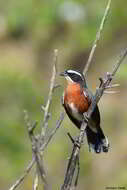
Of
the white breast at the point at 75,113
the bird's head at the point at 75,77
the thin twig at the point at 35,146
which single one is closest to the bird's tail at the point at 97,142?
the white breast at the point at 75,113

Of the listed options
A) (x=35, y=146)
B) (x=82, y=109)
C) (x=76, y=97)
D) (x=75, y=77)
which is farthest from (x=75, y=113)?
(x=35, y=146)

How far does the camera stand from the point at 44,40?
13.9 meters

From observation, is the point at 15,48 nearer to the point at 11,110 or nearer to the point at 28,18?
the point at 28,18

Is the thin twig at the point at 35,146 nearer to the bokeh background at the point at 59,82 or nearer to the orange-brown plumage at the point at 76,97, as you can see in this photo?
the orange-brown plumage at the point at 76,97

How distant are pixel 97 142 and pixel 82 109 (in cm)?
35

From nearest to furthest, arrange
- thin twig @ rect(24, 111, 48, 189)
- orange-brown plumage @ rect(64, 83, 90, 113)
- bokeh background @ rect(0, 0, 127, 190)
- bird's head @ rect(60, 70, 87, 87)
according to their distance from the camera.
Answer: thin twig @ rect(24, 111, 48, 189) < orange-brown plumage @ rect(64, 83, 90, 113) < bird's head @ rect(60, 70, 87, 87) < bokeh background @ rect(0, 0, 127, 190)

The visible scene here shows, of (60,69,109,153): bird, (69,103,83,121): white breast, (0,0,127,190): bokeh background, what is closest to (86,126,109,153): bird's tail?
(60,69,109,153): bird

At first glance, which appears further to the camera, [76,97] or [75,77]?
[75,77]

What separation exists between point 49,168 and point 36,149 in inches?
325

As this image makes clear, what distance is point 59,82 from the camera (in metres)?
11.7

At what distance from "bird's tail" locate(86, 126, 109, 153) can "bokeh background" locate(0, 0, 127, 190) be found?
3726 millimetres

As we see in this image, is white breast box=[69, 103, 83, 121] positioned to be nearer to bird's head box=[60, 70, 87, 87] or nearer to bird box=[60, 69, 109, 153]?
bird box=[60, 69, 109, 153]

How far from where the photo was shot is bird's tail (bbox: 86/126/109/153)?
4671 mm

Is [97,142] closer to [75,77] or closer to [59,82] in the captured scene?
[75,77]
